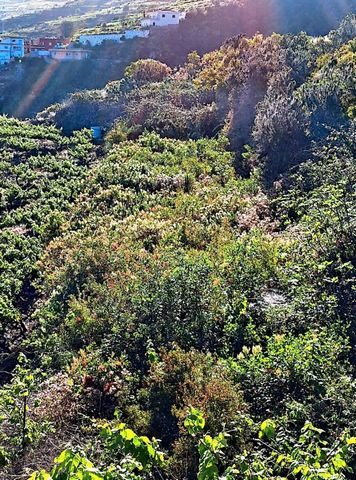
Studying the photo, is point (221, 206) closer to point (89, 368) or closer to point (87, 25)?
point (89, 368)

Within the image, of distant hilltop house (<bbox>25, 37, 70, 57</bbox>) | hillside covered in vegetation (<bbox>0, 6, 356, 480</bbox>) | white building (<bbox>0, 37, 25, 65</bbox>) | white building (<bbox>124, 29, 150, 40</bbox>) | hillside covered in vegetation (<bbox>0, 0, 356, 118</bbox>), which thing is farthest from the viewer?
white building (<bbox>0, 37, 25, 65</bbox>)

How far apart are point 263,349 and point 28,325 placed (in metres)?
6.49

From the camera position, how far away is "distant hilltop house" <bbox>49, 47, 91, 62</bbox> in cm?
4703

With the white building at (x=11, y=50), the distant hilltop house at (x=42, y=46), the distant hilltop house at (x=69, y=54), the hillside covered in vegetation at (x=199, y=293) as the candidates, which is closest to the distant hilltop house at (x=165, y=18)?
the distant hilltop house at (x=69, y=54)

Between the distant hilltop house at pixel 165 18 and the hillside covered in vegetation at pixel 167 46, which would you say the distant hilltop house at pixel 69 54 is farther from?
the distant hilltop house at pixel 165 18

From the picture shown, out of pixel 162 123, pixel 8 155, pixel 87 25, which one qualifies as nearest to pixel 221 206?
pixel 162 123

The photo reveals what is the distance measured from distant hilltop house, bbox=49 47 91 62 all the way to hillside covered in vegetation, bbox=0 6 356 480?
28800 mm

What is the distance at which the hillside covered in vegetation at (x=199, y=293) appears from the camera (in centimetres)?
520

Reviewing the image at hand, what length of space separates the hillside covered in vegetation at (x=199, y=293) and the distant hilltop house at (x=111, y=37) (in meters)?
28.5

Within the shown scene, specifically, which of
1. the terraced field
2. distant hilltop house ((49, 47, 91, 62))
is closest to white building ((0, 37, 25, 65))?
distant hilltop house ((49, 47, 91, 62))

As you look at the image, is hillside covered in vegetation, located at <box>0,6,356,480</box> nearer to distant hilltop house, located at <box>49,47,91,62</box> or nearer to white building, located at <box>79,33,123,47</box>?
distant hilltop house, located at <box>49,47,91,62</box>

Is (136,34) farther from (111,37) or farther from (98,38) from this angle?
(98,38)

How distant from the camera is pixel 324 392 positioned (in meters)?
5.66

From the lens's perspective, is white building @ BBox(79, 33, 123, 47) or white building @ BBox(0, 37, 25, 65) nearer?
white building @ BBox(79, 33, 123, 47)
